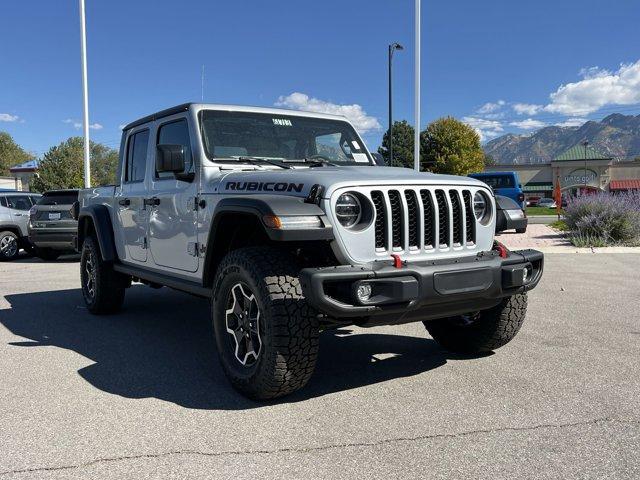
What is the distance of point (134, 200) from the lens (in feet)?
17.8

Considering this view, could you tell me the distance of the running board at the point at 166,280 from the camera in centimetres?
423

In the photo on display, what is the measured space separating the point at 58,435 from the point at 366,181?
2.19 metres

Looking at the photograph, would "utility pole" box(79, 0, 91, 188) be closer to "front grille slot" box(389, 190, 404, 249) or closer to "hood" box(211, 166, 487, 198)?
"hood" box(211, 166, 487, 198)

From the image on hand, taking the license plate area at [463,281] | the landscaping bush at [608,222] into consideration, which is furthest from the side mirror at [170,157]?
the landscaping bush at [608,222]

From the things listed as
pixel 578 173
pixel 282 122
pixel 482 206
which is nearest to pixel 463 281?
pixel 482 206

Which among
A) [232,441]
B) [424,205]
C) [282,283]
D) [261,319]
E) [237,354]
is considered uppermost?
[424,205]

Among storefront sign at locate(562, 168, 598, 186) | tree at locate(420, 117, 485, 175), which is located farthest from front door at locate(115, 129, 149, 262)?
storefront sign at locate(562, 168, 598, 186)

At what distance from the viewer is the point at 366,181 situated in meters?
3.37

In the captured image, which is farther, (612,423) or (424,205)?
(424,205)

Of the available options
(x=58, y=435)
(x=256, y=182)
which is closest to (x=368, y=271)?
(x=256, y=182)

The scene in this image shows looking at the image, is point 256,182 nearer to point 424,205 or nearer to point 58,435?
point 424,205

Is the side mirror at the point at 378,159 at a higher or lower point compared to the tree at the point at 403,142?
lower

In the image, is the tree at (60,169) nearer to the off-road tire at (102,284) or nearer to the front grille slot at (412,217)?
the off-road tire at (102,284)

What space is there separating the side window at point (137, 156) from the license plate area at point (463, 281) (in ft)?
10.6
